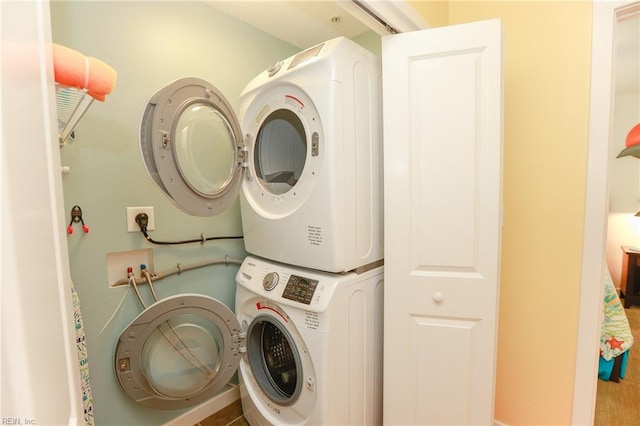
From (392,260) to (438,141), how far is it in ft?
1.73

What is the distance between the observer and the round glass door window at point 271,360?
54.1 inches

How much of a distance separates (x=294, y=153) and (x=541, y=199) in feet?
3.80

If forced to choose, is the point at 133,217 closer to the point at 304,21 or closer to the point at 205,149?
the point at 205,149

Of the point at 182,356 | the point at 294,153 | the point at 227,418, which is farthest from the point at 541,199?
the point at 227,418

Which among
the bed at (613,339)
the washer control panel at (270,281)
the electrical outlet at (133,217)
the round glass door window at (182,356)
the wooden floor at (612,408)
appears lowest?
the wooden floor at (612,408)

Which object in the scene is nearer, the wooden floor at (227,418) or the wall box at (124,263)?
the wall box at (124,263)

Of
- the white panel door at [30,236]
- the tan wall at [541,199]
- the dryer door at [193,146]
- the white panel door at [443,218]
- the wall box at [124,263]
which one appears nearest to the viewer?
the white panel door at [30,236]

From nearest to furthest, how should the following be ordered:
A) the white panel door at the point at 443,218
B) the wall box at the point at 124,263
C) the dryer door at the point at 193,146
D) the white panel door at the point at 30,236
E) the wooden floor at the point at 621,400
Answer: the white panel door at the point at 30,236 < the dryer door at the point at 193,146 < the white panel door at the point at 443,218 < the wall box at the point at 124,263 < the wooden floor at the point at 621,400

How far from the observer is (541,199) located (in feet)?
4.19

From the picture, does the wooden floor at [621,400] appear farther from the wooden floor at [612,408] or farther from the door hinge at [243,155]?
the door hinge at [243,155]

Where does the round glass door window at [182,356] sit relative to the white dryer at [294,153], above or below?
below

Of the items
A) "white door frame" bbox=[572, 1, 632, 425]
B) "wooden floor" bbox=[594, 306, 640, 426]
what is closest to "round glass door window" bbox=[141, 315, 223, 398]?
"white door frame" bbox=[572, 1, 632, 425]

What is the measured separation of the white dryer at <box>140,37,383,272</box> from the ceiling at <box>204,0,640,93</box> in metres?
0.59

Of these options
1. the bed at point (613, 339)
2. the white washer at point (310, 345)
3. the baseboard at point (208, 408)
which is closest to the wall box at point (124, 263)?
the white washer at point (310, 345)
